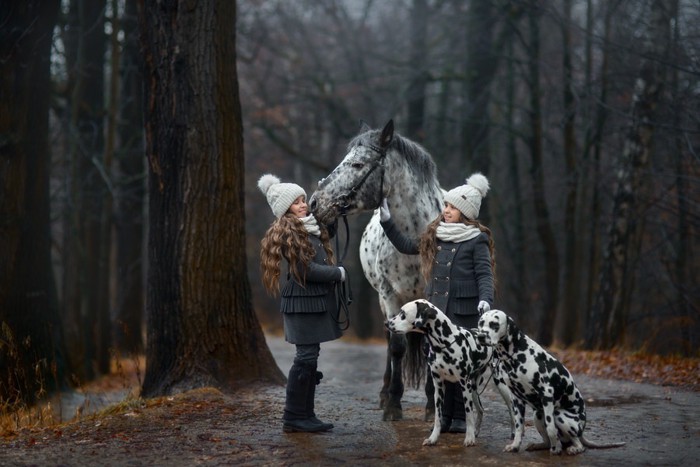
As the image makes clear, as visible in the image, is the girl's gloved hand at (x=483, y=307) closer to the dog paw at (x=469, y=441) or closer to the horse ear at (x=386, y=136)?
the dog paw at (x=469, y=441)

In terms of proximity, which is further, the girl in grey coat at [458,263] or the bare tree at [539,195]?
the bare tree at [539,195]

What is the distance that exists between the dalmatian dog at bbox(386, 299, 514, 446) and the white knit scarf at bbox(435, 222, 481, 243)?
0.77 m

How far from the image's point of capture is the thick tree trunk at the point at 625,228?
14.4 metres

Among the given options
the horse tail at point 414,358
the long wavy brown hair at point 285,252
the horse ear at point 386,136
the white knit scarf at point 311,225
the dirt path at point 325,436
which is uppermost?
the horse ear at point 386,136

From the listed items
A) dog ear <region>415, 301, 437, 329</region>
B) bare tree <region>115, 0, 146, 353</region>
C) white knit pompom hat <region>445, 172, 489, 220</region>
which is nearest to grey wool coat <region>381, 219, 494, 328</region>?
white knit pompom hat <region>445, 172, 489, 220</region>

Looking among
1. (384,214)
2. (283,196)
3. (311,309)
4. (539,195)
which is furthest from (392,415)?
(539,195)

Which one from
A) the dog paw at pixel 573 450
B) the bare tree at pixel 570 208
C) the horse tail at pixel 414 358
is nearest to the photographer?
the dog paw at pixel 573 450

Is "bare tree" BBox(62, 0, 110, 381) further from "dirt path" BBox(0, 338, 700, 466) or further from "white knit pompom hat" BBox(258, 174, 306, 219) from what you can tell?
"white knit pompom hat" BBox(258, 174, 306, 219)

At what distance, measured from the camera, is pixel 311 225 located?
7.48m

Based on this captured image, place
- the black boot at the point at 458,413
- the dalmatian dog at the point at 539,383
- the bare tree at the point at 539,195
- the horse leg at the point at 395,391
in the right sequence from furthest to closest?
1. the bare tree at the point at 539,195
2. the horse leg at the point at 395,391
3. the black boot at the point at 458,413
4. the dalmatian dog at the point at 539,383

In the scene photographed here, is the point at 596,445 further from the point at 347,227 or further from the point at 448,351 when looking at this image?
the point at 347,227

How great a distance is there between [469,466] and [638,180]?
10001 mm

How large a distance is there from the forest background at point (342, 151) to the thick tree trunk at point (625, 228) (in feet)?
0.08

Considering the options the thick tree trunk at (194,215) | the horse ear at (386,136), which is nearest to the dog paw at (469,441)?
the horse ear at (386,136)
